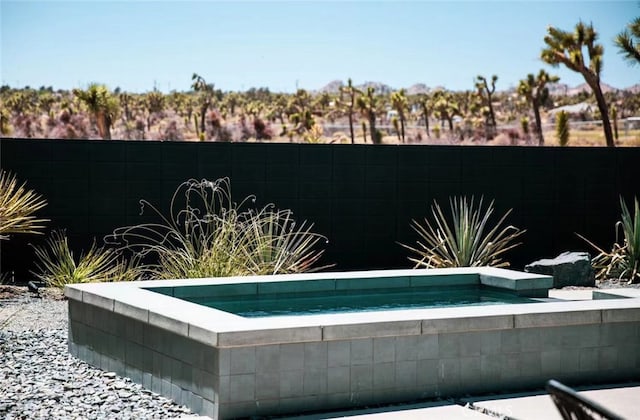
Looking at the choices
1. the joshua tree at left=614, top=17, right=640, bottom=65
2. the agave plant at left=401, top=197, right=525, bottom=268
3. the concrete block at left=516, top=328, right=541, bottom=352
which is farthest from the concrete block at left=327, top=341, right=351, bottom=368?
the joshua tree at left=614, top=17, right=640, bottom=65

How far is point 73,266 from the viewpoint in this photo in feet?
32.1

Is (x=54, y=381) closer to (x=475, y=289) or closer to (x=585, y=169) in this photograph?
(x=475, y=289)

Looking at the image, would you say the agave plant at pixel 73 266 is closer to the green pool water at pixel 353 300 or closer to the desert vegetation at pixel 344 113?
the green pool water at pixel 353 300

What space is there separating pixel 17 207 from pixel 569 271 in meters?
6.20

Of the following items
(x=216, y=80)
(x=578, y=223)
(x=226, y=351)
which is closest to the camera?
(x=226, y=351)

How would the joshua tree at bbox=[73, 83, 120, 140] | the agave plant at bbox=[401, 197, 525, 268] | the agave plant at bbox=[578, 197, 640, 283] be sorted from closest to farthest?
the agave plant at bbox=[401, 197, 525, 268]
the agave plant at bbox=[578, 197, 640, 283]
the joshua tree at bbox=[73, 83, 120, 140]

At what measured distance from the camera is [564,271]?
10422 mm

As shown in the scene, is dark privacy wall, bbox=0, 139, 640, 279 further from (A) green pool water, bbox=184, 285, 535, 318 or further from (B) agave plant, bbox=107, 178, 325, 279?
(A) green pool water, bbox=184, 285, 535, 318

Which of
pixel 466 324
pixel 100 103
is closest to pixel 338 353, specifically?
pixel 466 324

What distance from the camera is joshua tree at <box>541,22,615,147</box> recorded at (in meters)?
29.7

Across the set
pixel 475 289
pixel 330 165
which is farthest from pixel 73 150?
pixel 475 289

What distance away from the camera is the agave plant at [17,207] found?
32.6 feet

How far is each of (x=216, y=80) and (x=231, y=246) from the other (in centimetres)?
6030

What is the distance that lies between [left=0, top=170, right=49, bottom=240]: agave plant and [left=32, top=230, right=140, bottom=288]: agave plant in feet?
0.90
